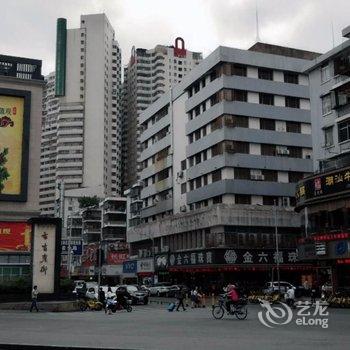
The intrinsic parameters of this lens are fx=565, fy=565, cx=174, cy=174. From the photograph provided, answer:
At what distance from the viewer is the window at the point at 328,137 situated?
46.5 metres

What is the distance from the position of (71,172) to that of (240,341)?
13666 cm

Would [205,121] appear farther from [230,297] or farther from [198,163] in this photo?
[230,297]

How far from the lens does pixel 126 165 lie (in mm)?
164625

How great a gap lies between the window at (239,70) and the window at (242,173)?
1076 cm

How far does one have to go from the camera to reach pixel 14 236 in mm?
49562

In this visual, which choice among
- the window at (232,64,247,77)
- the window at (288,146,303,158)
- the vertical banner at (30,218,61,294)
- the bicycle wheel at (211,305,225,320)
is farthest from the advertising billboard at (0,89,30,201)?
the window at (288,146,303,158)

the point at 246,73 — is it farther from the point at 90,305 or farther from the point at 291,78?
the point at 90,305

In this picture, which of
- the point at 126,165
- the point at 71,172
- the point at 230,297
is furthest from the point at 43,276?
the point at 126,165

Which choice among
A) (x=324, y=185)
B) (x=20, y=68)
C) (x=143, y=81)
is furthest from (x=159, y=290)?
(x=143, y=81)

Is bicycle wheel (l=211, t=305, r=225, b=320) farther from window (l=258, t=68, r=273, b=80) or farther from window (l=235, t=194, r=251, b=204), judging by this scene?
window (l=258, t=68, r=273, b=80)

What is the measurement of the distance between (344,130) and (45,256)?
2488 centimetres

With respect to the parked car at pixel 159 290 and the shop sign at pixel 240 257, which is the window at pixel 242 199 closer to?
the shop sign at pixel 240 257

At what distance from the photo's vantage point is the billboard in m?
49.3

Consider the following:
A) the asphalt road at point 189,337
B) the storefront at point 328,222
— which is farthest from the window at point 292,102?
the asphalt road at point 189,337
